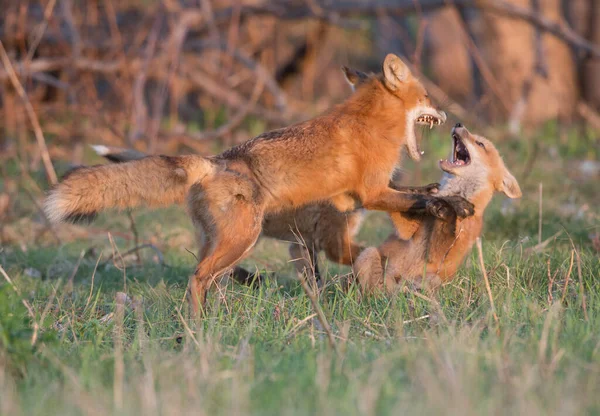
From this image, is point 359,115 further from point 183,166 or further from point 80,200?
point 80,200

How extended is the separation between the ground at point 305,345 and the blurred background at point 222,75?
91.3 inches

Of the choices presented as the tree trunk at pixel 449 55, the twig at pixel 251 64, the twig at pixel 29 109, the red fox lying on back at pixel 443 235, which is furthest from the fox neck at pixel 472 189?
the tree trunk at pixel 449 55

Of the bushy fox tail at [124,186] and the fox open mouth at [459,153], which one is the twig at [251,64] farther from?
the bushy fox tail at [124,186]

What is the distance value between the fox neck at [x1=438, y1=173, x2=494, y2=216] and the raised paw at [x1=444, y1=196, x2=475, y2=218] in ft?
0.91

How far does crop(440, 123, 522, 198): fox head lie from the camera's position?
572cm

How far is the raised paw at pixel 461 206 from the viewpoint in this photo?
529cm

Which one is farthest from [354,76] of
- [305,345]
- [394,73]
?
[305,345]

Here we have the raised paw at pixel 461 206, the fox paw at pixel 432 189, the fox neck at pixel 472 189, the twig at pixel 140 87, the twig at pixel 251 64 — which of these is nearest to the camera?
the raised paw at pixel 461 206

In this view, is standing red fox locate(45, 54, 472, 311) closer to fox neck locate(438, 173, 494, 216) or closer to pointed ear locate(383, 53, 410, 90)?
pointed ear locate(383, 53, 410, 90)

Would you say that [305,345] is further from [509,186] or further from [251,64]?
[251,64]

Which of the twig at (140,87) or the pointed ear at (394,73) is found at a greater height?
the pointed ear at (394,73)

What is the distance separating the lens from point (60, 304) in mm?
4934

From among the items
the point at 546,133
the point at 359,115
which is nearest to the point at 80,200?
the point at 359,115

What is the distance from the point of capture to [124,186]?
4.89m
